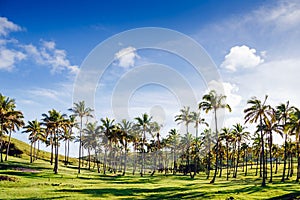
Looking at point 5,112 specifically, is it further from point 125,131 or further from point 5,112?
point 125,131

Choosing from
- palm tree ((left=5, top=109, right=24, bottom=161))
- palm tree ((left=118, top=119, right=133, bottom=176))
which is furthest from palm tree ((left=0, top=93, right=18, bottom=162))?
palm tree ((left=118, top=119, right=133, bottom=176))

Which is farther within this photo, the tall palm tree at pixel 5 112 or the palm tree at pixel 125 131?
the palm tree at pixel 125 131

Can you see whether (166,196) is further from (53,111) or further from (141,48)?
(53,111)

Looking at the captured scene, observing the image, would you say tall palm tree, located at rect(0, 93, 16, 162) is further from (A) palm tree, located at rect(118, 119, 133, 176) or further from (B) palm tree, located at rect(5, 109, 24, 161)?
(A) palm tree, located at rect(118, 119, 133, 176)

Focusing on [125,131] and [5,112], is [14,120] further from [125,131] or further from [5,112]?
[125,131]

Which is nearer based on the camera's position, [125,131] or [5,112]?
[5,112]

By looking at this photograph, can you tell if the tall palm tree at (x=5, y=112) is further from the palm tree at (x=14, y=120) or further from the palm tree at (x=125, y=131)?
the palm tree at (x=125, y=131)

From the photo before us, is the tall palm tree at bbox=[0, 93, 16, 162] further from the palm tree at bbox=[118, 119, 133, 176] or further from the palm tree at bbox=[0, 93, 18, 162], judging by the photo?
the palm tree at bbox=[118, 119, 133, 176]

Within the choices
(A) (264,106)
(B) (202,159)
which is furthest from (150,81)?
(B) (202,159)

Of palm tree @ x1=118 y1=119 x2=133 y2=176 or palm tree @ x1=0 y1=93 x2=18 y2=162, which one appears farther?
palm tree @ x1=118 y1=119 x2=133 y2=176

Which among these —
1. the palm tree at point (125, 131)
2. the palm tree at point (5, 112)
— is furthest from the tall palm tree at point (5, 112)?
the palm tree at point (125, 131)

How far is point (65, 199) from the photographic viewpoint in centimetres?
3288

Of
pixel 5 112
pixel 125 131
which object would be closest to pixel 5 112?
pixel 5 112

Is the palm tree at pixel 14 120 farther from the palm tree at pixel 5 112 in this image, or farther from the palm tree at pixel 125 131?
the palm tree at pixel 125 131
